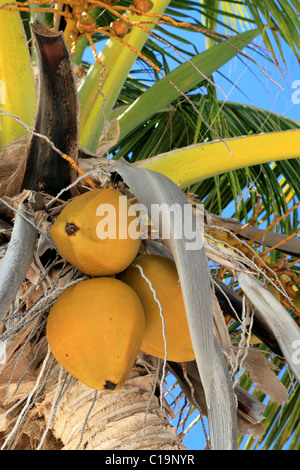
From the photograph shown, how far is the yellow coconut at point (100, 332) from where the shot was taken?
66 centimetres

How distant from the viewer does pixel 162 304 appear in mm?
730

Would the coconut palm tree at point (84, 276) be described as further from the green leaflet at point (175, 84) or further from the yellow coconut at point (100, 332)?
the green leaflet at point (175, 84)

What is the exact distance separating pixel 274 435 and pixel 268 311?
5.25 feet

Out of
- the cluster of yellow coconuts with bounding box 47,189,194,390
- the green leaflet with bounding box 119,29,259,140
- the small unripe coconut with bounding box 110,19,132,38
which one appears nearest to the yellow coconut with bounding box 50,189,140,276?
the cluster of yellow coconuts with bounding box 47,189,194,390

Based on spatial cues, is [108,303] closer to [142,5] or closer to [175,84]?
[142,5]

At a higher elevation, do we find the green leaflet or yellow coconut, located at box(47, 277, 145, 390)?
the green leaflet

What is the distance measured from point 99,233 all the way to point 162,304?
125 millimetres

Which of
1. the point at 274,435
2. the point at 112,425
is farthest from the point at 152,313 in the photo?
the point at 274,435

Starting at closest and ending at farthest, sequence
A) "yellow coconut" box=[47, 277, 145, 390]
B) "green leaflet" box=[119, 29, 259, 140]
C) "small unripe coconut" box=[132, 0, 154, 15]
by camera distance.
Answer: "yellow coconut" box=[47, 277, 145, 390] < "small unripe coconut" box=[132, 0, 154, 15] < "green leaflet" box=[119, 29, 259, 140]

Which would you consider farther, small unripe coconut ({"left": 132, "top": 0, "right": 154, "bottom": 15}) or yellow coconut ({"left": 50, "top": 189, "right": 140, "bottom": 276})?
small unripe coconut ({"left": 132, "top": 0, "right": 154, "bottom": 15})

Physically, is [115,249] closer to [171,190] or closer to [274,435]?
[171,190]

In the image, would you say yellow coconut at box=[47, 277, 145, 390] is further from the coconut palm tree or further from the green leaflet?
the green leaflet

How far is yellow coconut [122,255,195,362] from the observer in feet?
2.39

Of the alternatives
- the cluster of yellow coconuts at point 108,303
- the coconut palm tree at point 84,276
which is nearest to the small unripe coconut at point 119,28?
the coconut palm tree at point 84,276
